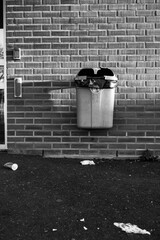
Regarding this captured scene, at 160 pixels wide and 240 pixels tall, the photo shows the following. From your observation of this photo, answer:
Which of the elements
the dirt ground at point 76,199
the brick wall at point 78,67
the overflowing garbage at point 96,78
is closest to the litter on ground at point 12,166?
the dirt ground at point 76,199

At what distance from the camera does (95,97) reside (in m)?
5.60

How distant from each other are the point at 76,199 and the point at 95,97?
6.27ft

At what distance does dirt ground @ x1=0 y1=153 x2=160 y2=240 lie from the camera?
342 centimetres

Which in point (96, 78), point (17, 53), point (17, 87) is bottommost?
point (17, 87)

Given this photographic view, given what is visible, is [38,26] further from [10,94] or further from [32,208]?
[32,208]

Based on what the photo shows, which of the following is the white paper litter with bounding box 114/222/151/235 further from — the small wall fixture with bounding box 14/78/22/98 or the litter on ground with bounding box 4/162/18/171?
the small wall fixture with bounding box 14/78/22/98

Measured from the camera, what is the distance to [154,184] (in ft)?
15.6

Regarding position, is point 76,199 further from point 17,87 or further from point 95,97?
point 17,87

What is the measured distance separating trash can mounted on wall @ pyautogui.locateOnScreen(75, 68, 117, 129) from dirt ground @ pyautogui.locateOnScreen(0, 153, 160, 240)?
68 cm

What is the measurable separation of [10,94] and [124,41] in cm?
209

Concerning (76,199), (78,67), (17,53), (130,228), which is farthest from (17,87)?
(130,228)

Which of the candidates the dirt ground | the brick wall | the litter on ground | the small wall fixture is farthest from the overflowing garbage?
the litter on ground

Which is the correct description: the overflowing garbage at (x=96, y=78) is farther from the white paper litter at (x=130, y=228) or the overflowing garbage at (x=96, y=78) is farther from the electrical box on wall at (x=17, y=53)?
the white paper litter at (x=130, y=228)

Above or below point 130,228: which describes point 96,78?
above
